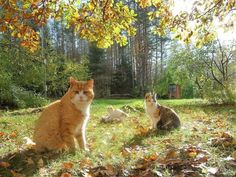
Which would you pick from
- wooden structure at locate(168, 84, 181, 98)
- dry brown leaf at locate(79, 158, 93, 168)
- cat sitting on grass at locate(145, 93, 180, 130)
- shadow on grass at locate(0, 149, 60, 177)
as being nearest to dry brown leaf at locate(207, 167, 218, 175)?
dry brown leaf at locate(79, 158, 93, 168)

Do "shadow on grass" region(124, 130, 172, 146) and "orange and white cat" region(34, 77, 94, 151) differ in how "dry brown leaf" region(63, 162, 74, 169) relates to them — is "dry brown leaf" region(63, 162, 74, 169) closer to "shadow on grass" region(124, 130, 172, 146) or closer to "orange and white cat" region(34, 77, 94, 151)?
"orange and white cat" region(34, 77, 94, 151)

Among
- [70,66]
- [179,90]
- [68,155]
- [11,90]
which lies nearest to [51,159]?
[68,155]

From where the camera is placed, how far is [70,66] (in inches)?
1104

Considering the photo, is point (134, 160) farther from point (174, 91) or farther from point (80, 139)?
point (174, 91)

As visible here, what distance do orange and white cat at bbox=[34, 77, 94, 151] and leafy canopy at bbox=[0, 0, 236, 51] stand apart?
140cm

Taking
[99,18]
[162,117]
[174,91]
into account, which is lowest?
[162,117]

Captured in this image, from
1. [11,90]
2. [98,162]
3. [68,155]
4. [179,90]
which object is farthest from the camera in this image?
[179,90]

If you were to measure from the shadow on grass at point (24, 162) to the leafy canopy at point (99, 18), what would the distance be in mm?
2052

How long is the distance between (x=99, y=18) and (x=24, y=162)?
3326 mm

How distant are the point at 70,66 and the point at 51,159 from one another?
23379 millimetres

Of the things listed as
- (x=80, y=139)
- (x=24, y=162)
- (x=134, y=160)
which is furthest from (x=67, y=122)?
(x=134, y=160)

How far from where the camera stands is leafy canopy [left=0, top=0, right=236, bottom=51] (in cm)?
581

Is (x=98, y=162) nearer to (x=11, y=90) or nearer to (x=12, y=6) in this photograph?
(x=12, y=6)

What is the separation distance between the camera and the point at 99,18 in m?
6.93
